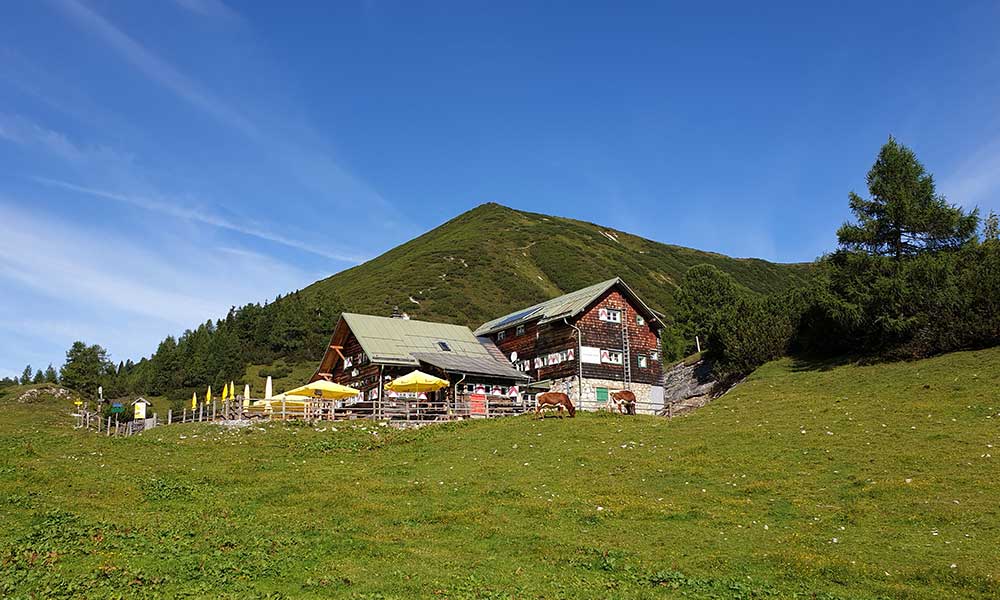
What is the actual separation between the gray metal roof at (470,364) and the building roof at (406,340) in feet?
1.45

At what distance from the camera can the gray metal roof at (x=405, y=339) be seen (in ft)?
179

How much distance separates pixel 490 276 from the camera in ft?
514

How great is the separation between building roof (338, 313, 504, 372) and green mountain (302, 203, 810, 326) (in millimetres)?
→ 61085

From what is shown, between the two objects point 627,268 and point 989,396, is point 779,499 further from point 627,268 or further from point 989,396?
point 627,268

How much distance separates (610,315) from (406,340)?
1758 cm

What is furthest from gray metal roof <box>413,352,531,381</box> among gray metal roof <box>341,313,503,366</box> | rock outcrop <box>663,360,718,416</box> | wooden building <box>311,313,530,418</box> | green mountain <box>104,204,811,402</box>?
green mountain <box>104,204,811,402</box>

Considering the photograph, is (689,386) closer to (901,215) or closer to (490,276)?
(901,215)

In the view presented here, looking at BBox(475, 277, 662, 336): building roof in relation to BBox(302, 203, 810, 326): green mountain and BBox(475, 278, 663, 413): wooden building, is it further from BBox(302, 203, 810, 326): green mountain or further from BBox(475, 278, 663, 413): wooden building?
BBox(302, 203, 810, 326): green mountain

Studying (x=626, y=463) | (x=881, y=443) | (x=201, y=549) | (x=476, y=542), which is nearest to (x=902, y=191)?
(x=881, y=443)

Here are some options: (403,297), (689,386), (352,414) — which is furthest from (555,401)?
(403,297)

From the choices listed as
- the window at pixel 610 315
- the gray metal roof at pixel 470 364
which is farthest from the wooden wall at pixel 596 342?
the gray metal roof at pixel 470 364

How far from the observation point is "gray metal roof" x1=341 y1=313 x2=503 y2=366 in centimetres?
5469

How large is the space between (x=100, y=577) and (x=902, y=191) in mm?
57582

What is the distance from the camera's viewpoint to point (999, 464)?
24.0 m
